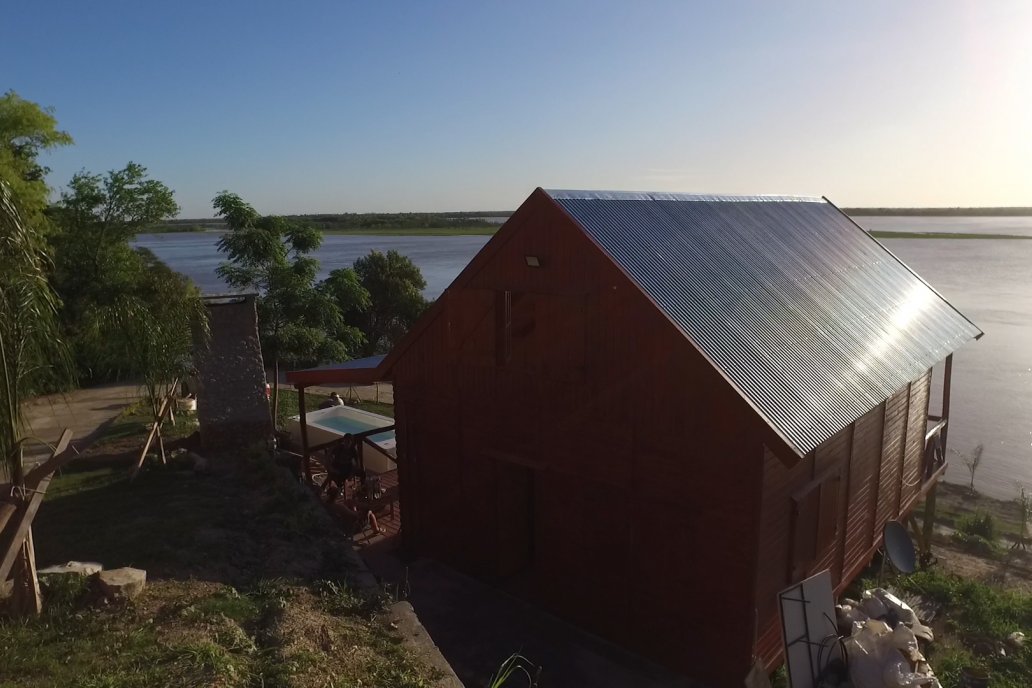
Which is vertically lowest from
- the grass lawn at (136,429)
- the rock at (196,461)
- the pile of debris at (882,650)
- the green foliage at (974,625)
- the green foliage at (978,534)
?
the green foliage at (978,534)

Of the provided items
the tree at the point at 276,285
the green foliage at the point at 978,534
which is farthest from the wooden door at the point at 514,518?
the tree at the point at 276,285

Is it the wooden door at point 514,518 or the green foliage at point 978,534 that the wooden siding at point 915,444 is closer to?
the green foliage at point 978,534

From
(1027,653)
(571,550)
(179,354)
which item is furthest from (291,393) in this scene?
(1027,653)

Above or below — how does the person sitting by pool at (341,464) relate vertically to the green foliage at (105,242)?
below

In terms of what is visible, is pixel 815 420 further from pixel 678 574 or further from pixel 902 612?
pixel 902 612

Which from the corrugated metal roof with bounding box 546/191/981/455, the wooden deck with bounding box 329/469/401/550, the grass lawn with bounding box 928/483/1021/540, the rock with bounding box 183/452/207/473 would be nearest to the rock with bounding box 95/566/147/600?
the wooden deck with bounding box 329/469/401/550
